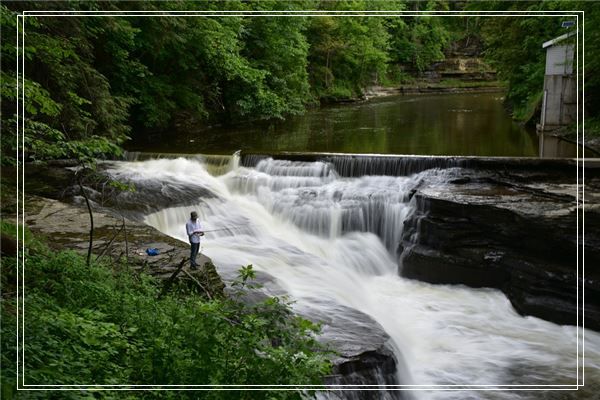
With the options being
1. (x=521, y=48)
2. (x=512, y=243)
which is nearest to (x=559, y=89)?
(x=521, y=48)

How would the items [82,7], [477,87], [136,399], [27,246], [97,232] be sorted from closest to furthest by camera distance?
[136,399], [27,246], [97,232], [82,7], [477,87]

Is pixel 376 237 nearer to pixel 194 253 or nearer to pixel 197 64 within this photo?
pixel 194 253

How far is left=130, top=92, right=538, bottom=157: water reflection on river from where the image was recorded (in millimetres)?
16172

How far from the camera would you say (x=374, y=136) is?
19.0m

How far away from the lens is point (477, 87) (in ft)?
154

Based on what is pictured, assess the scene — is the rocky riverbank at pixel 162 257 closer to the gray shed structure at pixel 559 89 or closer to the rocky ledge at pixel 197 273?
the rocky ledge at pixel 197 273

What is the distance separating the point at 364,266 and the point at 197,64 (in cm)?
1193

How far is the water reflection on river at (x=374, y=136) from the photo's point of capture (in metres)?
16.2

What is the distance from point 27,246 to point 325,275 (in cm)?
470

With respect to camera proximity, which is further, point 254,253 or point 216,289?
point 254,253

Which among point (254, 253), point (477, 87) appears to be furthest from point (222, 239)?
point (477, 87)

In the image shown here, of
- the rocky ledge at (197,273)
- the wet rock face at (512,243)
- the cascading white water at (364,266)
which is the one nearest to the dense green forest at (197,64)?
the rocky ledge at (197,273)

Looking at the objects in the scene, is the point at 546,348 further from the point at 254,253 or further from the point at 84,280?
the point at 84,280

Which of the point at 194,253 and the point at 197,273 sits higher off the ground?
the point at 194,253
